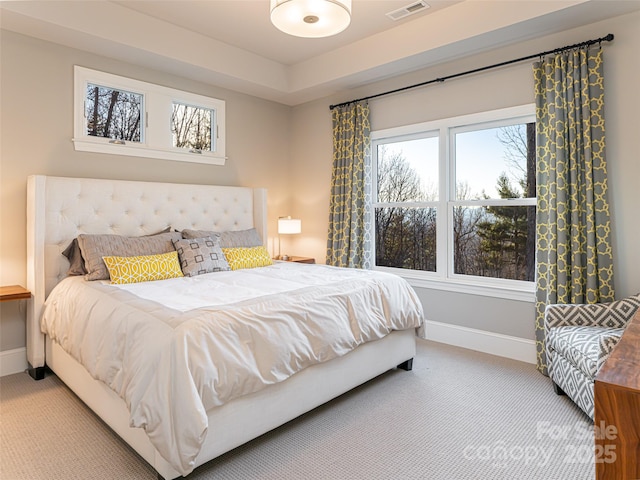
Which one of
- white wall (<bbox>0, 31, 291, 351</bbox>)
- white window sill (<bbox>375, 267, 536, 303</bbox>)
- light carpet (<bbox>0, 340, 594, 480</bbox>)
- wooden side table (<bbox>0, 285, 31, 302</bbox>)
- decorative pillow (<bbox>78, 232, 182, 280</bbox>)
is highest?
white wall (<bbox>0, 31, 291, 351</bbox>)

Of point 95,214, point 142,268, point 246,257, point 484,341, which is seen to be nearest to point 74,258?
point 95,214

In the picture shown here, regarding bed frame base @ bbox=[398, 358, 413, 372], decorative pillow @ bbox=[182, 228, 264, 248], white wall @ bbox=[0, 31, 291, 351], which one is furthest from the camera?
decorative pillow @ bbox=[182, 228, 264, 248]

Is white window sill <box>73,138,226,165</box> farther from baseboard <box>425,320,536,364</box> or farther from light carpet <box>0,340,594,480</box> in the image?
baseboard <box>425,320,536,364</box>

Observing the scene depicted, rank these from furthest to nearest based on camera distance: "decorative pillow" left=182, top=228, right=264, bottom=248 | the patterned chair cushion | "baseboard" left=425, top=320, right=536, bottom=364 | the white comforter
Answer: "decorative pillow" left=182, top=228, right=264, bottom=248 → "baseboard" left=425, top=320, right=536, bottom=364 → the patterned chair cushion → the white comforter

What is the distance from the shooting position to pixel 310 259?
4.82 meters

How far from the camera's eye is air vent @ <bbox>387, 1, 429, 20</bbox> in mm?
3231

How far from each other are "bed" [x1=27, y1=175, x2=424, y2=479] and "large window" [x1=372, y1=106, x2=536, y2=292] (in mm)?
1054

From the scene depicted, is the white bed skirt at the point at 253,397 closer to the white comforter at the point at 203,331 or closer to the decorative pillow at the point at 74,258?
the white comforter at the point at 203,331

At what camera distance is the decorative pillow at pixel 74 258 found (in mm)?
3069

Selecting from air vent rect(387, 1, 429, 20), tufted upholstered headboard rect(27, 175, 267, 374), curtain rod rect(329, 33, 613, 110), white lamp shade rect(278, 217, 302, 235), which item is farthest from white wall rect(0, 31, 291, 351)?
air vent rect(387, 1, 429, 20)

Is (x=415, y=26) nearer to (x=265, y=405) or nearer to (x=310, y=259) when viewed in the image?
(x=310, y=259)

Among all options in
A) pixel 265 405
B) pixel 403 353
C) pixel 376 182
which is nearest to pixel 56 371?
pixel 265 405

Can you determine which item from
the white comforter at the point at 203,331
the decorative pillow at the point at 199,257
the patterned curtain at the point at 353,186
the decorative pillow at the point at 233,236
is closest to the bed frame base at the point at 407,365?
the white comforter at the point at 203,331

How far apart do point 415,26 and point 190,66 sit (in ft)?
6.98
